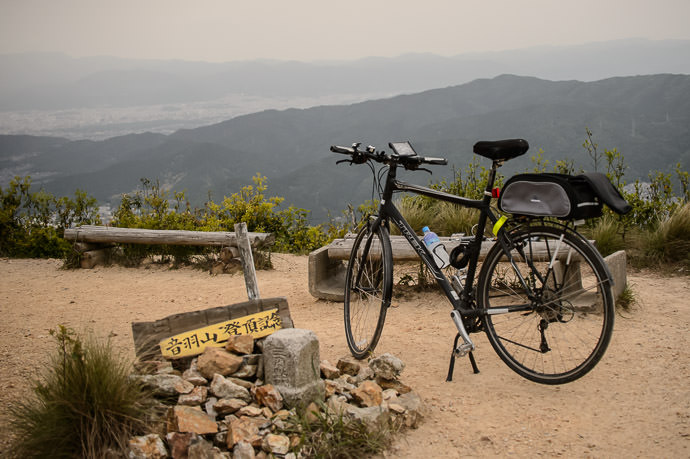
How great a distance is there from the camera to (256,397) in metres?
2.77

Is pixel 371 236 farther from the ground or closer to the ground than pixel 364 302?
farther from the ground

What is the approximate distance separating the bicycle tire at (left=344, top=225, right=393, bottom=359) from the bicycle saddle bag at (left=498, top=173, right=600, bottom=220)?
901 millimetres

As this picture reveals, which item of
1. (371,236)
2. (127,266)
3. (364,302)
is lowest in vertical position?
(127,266)

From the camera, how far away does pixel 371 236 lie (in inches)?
152

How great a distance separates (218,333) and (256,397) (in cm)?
59

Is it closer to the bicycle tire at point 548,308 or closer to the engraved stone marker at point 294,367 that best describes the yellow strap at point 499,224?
the bicycle tire at point 548,308

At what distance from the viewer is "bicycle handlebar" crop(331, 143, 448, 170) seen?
3.48m

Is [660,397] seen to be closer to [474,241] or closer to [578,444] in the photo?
[578,444]

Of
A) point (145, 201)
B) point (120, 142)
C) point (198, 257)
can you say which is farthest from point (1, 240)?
point (120, 142)

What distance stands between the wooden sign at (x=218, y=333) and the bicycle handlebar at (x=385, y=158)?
121cm

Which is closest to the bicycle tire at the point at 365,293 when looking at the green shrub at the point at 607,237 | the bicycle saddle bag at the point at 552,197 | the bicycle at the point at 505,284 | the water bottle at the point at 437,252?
the bicycle at the point at 505,284

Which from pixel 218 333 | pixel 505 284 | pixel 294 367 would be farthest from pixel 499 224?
pixel 218 333

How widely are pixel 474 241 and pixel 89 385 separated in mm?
2308

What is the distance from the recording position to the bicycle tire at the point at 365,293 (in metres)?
3.52
